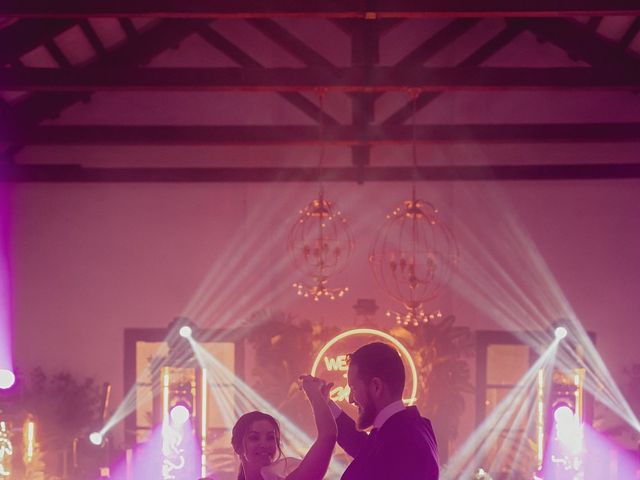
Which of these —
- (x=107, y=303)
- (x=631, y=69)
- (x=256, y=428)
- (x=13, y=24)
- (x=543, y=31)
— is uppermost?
(x=543, y=31)

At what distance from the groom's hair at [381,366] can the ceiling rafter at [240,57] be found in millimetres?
7816

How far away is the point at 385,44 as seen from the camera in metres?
11.3

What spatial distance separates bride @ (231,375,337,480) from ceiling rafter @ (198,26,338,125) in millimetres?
7490

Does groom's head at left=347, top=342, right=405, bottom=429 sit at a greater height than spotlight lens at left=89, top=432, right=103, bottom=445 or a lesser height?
greater

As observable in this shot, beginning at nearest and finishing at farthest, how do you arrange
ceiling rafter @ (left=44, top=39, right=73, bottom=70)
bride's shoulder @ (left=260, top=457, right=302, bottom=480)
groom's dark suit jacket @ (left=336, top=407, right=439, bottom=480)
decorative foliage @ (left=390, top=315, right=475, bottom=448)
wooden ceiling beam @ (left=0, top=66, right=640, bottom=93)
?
groom's dark suit jacket @ (left=336, top=407, right=439, bottom=480)
bride's shoulder @ (left=260, top=457, right=302, bottom=480)
wooden ceiling beam @ (left=0, top=66, right=640, bottom=93)
ceiling rafter @ (left=44, top=39, right=73, bottom=70)
decorative foliage @ (left=390, top=315, right=475, bottom=448)

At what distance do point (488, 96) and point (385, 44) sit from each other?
1.54 metres

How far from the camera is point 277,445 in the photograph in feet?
11.2

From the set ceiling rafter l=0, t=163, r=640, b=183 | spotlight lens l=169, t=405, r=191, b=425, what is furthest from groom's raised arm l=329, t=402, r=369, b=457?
ceiling rafter l=0, t=163, r=640, b=183

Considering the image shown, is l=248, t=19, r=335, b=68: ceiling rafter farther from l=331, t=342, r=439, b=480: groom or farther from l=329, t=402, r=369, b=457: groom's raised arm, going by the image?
l=331, t=342, r=439, b=480: groom

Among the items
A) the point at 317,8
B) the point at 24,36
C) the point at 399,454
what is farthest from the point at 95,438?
the point at 399,454

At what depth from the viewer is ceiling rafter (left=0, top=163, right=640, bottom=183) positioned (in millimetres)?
11047

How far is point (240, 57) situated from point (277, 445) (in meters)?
8.03

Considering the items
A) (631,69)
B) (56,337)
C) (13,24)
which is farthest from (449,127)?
(56,337)

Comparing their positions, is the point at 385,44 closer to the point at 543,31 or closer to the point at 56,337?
the point at 543,31
